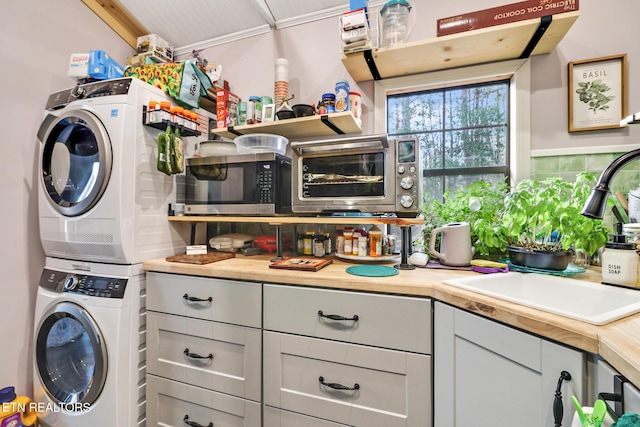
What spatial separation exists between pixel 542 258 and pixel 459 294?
53 cm

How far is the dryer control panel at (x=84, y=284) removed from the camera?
1.42 metres

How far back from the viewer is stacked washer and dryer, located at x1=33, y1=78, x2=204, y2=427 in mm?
1402

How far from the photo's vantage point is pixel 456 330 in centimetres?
95

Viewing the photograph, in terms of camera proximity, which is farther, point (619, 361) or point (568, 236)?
point (568, 236)

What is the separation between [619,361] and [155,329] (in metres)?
1.69

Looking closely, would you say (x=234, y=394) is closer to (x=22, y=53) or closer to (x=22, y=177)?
(x=22, y=177)

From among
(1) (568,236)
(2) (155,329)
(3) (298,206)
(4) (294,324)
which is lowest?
(2) (155,329)

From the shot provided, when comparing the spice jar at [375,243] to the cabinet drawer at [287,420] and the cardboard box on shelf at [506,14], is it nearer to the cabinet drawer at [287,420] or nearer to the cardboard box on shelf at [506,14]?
the cabinet drawer at [287,420]

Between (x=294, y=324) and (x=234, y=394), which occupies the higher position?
(x=294, y=324)

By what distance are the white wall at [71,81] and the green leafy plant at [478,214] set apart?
396 millimetres

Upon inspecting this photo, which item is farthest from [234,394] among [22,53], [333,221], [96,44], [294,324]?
[96,44]

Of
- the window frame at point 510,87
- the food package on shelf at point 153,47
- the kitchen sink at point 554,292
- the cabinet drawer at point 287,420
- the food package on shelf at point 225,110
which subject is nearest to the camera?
the kitchen sink at point 554,292

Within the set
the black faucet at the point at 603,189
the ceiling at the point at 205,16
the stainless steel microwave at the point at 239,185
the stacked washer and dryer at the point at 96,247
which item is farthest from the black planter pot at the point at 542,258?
the stacked washer and dryer at the point at 96,247

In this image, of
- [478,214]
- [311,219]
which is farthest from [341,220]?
[478,214]
